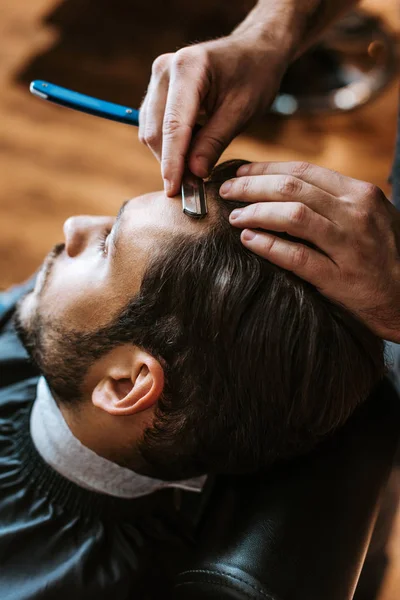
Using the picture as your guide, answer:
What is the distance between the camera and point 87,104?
1.13 m

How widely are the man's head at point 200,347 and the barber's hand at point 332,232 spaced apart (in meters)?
0.03

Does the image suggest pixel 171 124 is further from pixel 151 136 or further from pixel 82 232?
pixel 82 232

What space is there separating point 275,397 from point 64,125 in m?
2.24

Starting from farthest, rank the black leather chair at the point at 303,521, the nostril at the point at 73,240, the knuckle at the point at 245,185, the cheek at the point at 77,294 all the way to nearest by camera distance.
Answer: the nostril at the point at 73,240 → the cheek at the point at 77,294 → the knuckle at the point at 245,185 → the black leather chair at the point at 303,521

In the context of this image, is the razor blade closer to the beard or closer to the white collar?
the beard

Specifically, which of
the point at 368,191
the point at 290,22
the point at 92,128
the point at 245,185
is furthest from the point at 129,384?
the point at 92,128

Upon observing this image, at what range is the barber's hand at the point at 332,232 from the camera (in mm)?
923

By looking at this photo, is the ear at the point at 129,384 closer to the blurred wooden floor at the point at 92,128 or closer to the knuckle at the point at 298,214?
the knuckle at the point at 298,214

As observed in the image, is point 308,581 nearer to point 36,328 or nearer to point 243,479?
point 243,479

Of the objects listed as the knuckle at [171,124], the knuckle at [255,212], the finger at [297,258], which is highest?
the knuckle at [171,124]

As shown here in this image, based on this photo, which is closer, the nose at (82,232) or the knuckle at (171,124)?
the knuckle at (171,124)

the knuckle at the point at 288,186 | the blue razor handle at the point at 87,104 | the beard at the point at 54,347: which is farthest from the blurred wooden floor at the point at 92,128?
the knuckle at the point at 288,186

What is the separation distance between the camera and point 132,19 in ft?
11.2

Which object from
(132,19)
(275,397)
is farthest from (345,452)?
(132,19)
